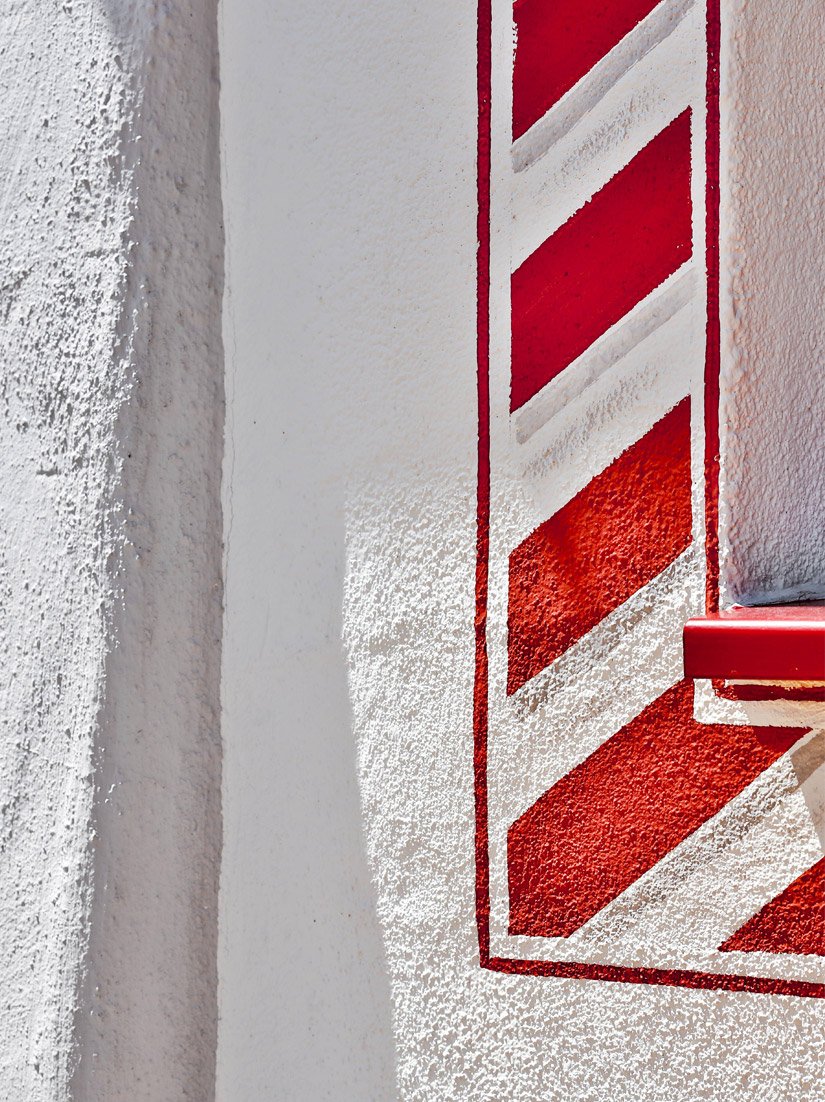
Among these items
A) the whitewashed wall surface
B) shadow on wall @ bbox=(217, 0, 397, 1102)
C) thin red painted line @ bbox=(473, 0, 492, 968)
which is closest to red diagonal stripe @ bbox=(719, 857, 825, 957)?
the whitewashed wall surface

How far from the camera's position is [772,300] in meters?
1.03

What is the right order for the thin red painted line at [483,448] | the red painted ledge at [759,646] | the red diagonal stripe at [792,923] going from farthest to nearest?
the thin red painted line at [483,448] < the red diagonal stripe at [792,923] < the red painted ledge at [759,646]

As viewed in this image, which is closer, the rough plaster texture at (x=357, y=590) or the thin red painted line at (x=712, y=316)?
the thin red painted line at (x=712, y=316)

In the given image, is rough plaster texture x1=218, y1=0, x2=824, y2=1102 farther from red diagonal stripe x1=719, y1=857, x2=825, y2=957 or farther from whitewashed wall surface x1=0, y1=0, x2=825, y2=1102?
red diagonal stripe x1=719, y1=857, x2=825, y2=957

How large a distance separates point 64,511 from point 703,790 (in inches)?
28.7

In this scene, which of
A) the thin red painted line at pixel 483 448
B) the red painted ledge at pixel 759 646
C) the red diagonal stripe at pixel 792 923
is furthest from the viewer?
the thin red painted line at pixel 483 448

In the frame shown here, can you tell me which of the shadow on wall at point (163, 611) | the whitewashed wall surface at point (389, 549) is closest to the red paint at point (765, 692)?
the whitewashed wall surface at point (389, 549)

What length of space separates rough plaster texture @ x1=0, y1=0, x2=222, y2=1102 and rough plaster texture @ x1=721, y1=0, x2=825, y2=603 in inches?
21.7

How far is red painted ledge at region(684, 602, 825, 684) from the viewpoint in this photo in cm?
88

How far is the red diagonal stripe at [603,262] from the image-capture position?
1052mm

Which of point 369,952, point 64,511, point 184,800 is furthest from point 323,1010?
point 64,511

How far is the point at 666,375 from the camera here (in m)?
1.06

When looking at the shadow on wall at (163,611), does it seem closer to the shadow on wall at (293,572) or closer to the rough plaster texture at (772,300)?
the shadow on wall at (293,572)

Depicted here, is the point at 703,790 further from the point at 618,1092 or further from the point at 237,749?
the point at 237,749
